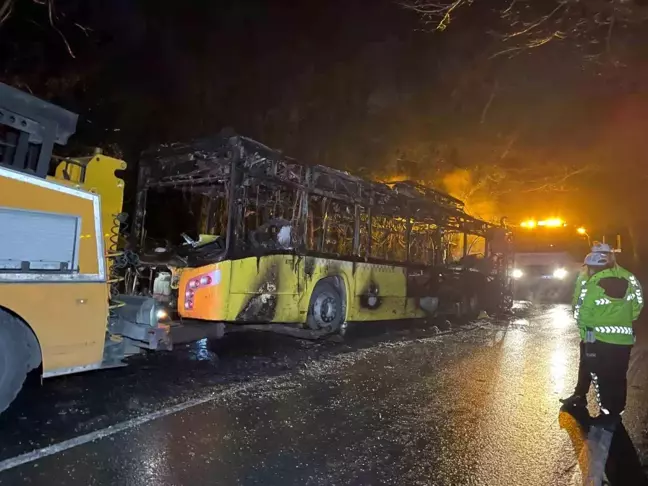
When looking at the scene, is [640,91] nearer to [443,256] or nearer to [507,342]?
[443,256]

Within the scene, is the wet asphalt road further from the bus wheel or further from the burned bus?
the bus wheel

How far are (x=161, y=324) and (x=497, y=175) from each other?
84.8 feet

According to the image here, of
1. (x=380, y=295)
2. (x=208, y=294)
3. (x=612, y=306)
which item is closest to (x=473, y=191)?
(x=380, y=295)

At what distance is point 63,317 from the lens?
4586mm

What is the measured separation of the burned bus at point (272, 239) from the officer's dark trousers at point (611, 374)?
4924mm

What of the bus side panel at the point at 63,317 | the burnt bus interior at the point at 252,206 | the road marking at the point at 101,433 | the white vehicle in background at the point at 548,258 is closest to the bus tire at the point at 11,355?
the bus side panel at the point at 63,317

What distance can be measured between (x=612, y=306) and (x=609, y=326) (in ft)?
0.65

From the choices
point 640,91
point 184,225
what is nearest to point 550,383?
point 184,225

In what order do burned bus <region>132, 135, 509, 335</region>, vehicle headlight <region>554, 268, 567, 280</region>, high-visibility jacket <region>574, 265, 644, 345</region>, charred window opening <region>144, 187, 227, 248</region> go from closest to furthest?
1. high-visibility jacket <region>574, 265, 644, 345</region>
2. burned bus <region>132, 135, 509, 335</region>
3. charred window opening <region>144, 187, 227, 248</region>
4. vehicle headlight <region>554, 268, 567, 280</region>

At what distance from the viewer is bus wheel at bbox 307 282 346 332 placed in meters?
9.57

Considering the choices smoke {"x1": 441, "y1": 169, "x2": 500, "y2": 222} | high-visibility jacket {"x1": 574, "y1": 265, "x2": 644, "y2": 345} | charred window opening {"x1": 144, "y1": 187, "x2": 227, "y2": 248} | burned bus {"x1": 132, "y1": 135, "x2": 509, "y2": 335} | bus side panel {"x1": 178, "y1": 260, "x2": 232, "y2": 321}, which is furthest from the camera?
smoke {"x1": 441, "y1": 169, "x2": 500, "y2": 222}

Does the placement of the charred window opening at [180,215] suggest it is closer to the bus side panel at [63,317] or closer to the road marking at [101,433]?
the bus side panel at [63,317]

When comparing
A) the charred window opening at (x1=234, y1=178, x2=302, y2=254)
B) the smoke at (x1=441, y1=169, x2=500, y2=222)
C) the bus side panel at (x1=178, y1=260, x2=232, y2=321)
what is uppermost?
the smoke at (x1=441, y1=169, x2=500, y2=222)

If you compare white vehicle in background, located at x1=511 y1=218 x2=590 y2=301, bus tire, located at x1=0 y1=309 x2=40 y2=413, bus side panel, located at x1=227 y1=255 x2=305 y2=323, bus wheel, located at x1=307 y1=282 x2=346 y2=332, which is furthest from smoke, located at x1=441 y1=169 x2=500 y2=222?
bus tire, located at x1=0 y1=309 x2=40 y2=413
